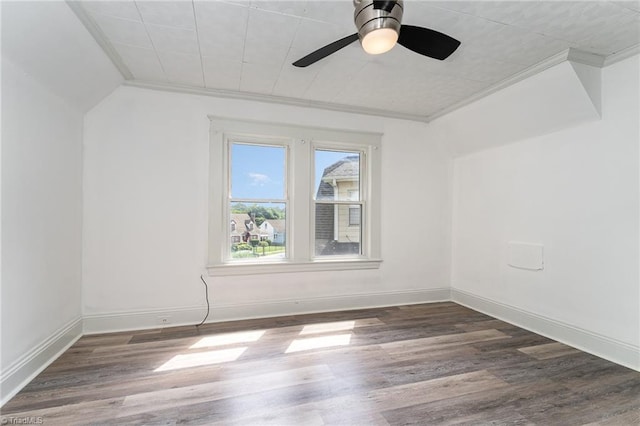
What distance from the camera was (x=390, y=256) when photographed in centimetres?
393

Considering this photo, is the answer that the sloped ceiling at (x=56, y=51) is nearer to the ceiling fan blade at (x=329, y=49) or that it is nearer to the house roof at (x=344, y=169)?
the ceiling fan blade at (x=329, y=49)

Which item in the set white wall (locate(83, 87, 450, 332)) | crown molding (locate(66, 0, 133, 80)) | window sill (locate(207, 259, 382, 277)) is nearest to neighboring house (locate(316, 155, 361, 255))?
window sill (locate(207, 259, 382, 277))

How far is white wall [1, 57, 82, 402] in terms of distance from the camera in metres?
1.92

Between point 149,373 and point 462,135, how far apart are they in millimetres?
4155

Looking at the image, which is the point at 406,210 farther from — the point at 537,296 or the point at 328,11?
the point at 328,11

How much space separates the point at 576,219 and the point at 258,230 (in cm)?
324

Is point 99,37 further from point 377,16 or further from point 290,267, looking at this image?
point 290,267

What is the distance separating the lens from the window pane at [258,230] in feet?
11.2

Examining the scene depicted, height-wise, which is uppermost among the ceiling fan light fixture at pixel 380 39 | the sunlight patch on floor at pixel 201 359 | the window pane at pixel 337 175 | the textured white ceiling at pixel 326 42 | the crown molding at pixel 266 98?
the textured white ceiling at pixel 326 42

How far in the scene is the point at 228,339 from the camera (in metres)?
2.83

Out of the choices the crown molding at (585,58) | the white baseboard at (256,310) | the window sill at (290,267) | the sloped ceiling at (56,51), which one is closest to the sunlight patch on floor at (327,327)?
the white baseboard at (256,310)

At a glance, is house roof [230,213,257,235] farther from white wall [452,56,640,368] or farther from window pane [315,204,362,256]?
white wall [452,56,640,368]

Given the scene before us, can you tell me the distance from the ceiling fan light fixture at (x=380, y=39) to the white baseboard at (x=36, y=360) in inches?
118

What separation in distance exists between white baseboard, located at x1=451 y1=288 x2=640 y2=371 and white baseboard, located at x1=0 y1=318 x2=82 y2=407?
4.41 m
